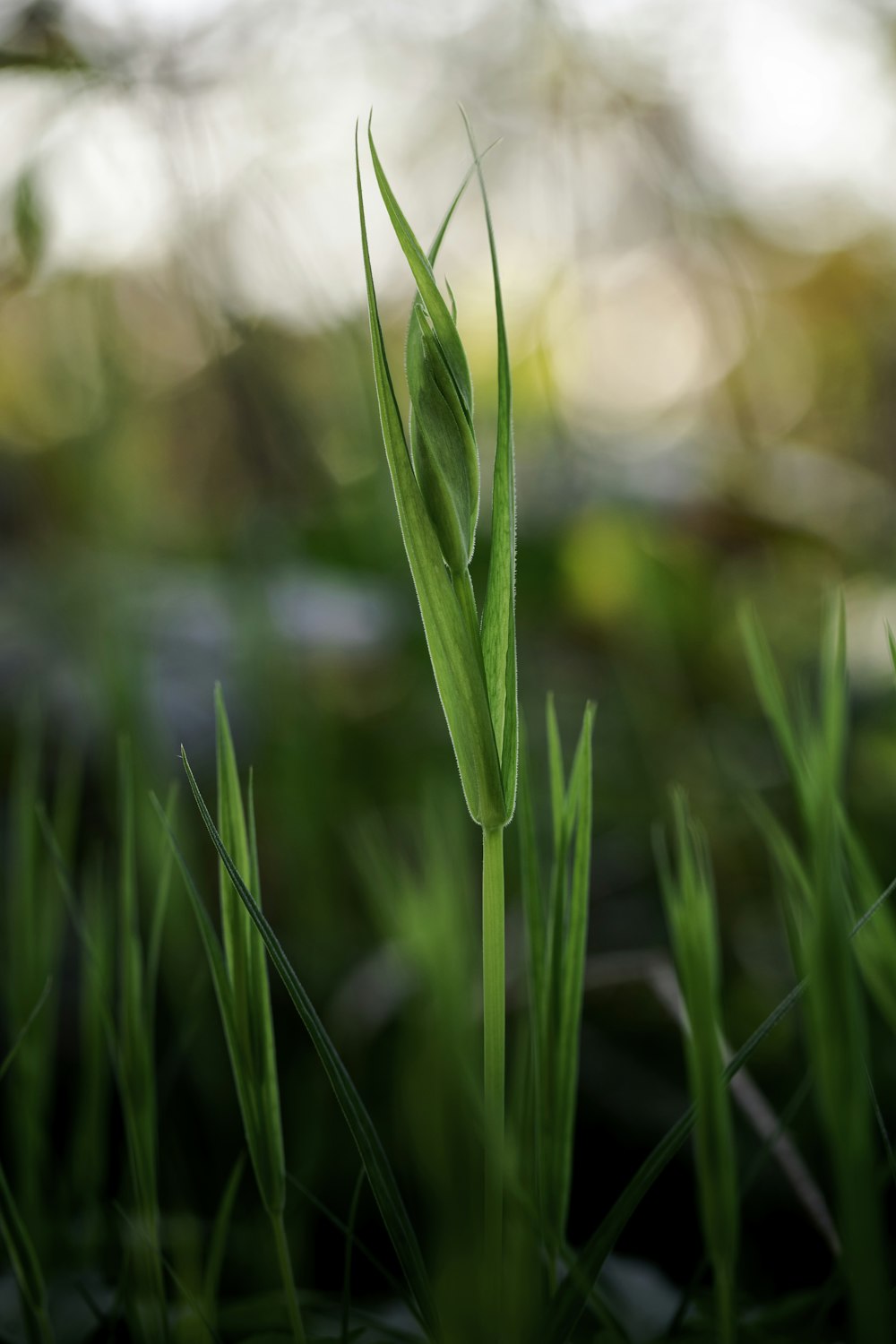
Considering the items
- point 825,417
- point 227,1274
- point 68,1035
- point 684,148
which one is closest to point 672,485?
point 684,148

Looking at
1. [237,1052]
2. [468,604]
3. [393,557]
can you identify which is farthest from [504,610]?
[393,557]

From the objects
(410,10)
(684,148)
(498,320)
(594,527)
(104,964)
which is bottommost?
(104,964)

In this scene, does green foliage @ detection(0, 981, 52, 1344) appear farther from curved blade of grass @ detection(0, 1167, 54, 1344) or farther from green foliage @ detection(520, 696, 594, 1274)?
green foliage @ detection(520, 696, 594, 1274)

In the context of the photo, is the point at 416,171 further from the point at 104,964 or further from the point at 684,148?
the point at 104,964

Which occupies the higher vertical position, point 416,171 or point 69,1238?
point 416,171

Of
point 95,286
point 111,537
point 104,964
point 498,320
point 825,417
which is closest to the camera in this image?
point 498,320

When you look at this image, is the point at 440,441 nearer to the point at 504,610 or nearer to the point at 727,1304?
the point at 504,610

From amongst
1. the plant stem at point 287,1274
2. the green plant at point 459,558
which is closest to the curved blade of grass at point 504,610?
the green plant at point 459,558

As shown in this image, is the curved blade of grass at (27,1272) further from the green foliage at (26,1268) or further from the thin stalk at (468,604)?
the thin stalk at (468,604)

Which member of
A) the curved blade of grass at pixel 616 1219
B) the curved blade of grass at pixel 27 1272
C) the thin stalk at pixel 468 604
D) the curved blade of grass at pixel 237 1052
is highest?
the thin stalk at pixel 468 604
